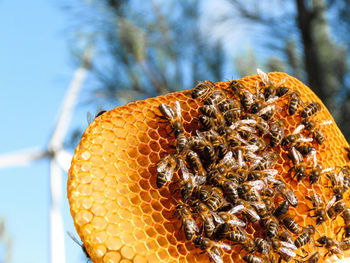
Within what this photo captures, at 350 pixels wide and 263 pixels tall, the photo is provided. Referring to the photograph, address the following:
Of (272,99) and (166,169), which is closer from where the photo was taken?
(166,169)

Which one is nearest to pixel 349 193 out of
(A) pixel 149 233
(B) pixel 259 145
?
(B) pixel 259 145

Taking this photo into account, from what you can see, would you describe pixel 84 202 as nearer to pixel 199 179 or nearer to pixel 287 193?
pixel 199 179

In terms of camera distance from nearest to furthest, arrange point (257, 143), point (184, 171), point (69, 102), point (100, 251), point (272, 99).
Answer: point (100, 251), point (184, 171), point (257, 143), point (272, 99), point (69, 102)

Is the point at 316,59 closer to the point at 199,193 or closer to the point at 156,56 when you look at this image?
the point at 156,56

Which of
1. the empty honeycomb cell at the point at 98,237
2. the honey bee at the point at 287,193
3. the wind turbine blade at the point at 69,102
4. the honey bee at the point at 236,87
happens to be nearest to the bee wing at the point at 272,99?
the honey bee at the point at 236,87

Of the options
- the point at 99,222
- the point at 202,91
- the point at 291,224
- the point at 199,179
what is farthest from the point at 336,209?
the point at 99,222
